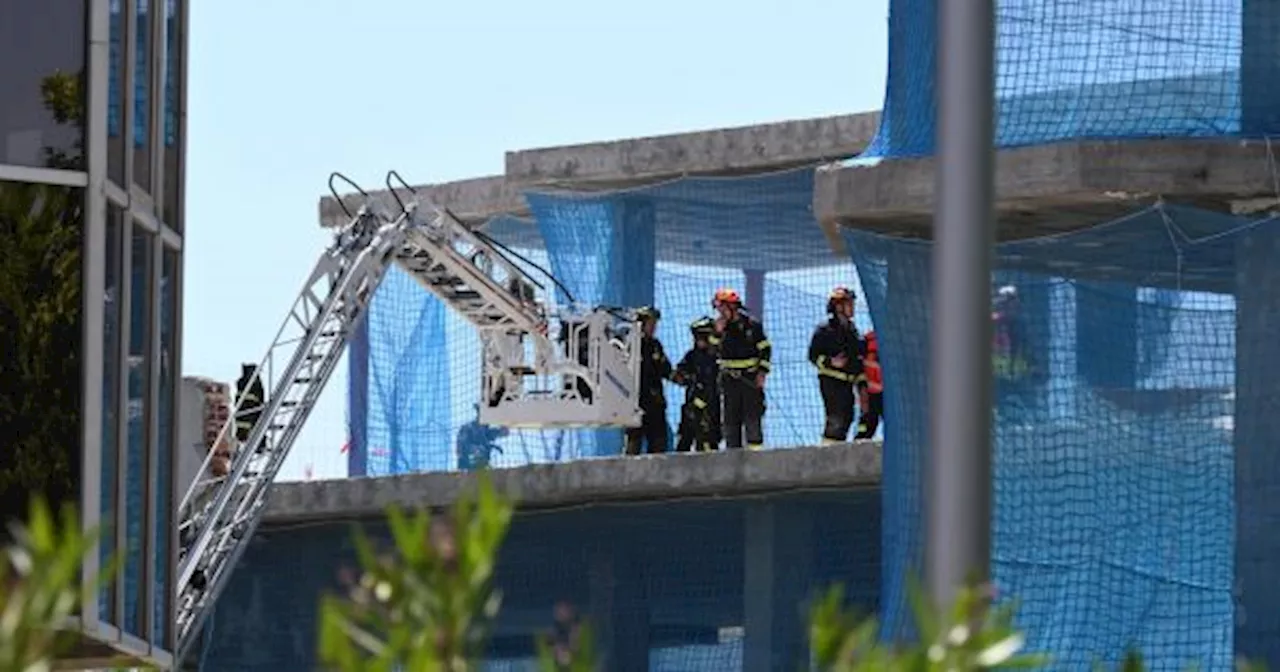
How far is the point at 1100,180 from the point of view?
68.9ft

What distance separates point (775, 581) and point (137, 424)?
13.9 metres

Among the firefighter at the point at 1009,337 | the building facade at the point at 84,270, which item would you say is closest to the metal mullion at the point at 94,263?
the building facade at the point at 84,270

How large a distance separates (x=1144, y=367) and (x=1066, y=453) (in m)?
0.72

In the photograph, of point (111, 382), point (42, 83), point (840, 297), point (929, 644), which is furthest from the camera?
point (840, 297)

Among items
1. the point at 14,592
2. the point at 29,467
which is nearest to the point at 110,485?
the point at 29,467

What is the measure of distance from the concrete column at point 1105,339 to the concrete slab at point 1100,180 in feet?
1.67

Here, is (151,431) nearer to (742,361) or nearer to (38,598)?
(742,361)

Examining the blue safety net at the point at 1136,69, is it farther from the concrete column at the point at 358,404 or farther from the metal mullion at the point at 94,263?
the concrete column at the point at 358,404

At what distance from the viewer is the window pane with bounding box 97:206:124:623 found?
1816 cm

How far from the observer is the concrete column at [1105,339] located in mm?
21312

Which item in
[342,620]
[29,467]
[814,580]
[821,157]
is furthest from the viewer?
[821,157]

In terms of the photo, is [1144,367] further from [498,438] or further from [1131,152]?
[498,438]

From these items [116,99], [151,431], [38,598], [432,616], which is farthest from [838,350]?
[38,598]

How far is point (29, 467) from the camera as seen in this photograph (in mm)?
17484
